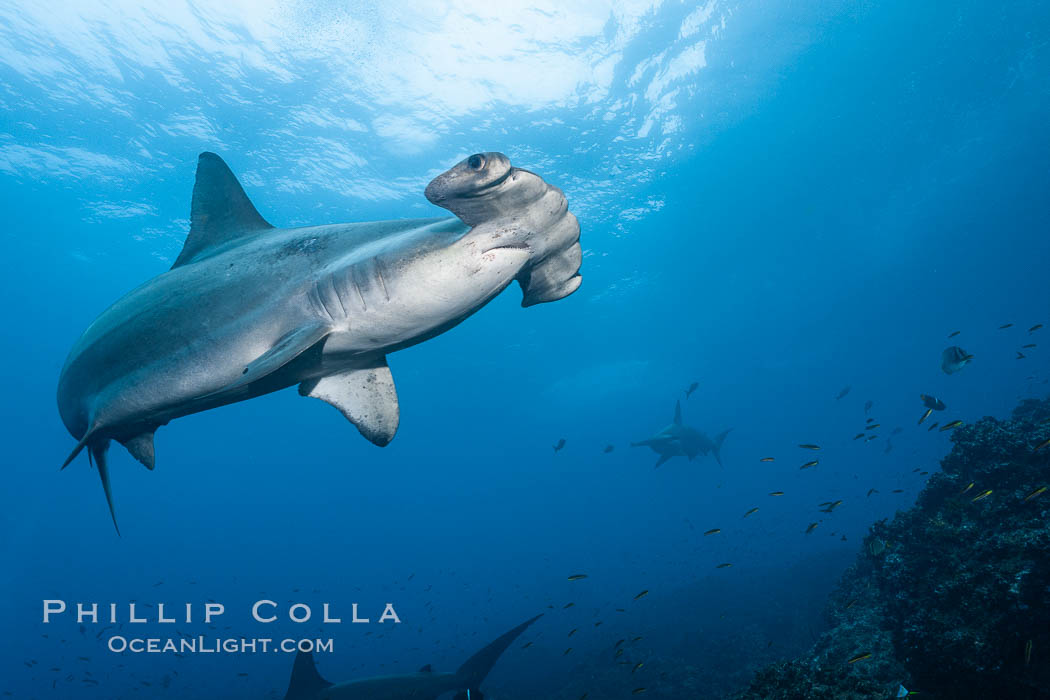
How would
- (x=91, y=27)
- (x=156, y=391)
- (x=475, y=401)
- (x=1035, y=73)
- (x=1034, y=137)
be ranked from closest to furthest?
(x=156, y=391)
(x=91, y=27)
(x=1035, y=73)
(x=1034, y=137)
(x=475, y=401)

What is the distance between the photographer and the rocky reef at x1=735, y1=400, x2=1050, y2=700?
3561mm

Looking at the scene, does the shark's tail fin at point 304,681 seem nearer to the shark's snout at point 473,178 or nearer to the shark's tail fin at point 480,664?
the shark's tail fin at point 480,664

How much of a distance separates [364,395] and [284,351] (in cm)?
138

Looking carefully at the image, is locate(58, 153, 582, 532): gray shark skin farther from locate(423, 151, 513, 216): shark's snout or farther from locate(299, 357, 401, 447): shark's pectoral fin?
locate(299, 357, 401, 447): shark's pectoral fin

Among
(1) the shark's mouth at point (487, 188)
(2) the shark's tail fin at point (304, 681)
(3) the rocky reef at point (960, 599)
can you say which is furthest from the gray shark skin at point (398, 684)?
(1) the shark's mouth at point (487, 188)

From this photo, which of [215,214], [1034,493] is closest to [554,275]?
[215,214]

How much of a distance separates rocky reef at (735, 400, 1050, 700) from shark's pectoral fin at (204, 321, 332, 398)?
4.47 meters

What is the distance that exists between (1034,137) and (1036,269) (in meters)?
27.3

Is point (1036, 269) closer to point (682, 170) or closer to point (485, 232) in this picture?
point (682, 170)

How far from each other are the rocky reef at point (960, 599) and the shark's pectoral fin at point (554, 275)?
3687 mm

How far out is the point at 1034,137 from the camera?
26.9 meters

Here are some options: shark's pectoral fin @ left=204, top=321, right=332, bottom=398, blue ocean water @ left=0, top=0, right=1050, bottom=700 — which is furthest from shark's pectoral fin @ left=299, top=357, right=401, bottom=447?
blue ocean water @ left=0, top=0, right=1050, bottom=700

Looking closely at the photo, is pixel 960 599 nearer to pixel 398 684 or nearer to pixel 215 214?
pixel 215 214

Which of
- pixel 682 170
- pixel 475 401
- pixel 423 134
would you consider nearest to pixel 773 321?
pixel 682 170
